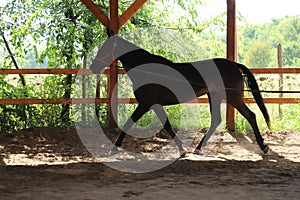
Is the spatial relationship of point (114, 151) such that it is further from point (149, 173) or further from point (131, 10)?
point (131, 10)

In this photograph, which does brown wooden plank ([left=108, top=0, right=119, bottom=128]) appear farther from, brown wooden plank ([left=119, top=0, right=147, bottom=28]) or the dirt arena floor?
the dirt arena floor

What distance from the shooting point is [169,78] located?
6293 millimetres

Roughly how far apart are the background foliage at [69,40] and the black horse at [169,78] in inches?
95.7

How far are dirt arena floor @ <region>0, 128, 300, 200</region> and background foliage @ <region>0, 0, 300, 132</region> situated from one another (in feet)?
4.05

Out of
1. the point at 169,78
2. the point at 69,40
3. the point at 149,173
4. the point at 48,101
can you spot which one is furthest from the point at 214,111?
the point at 69,40

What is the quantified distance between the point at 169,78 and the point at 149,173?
173 centimetres

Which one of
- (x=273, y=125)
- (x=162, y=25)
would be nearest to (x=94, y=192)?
(x=273, y=125)

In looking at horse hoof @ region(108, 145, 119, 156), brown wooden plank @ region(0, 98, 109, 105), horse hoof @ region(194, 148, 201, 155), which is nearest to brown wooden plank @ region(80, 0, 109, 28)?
brown wooden plank @ region(0, 98, 109, 105)

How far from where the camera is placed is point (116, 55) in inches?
251

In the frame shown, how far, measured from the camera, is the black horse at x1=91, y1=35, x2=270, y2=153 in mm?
6293

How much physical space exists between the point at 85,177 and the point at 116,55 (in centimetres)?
219

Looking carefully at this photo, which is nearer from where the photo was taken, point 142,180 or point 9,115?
point 142,180

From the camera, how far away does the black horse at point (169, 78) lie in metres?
6.29

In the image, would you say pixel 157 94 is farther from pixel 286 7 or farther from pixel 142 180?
pixel 286 7
